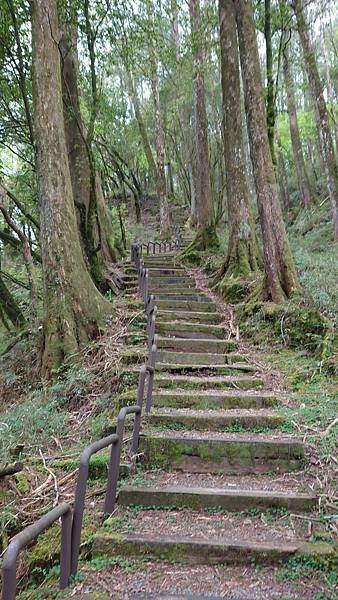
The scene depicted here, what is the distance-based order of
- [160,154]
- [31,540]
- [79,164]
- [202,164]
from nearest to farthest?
[31,540] < [79,164] < [202,164] < [160,154]

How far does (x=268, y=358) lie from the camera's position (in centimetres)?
674

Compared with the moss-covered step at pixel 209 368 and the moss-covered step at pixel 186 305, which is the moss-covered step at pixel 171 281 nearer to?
the moss-covered step at pixel 186 305

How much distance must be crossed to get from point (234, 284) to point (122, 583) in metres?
7.15

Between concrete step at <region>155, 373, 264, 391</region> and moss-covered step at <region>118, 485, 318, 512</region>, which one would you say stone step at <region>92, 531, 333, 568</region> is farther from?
concrete step at <region>155, 373, 264, 391</region>

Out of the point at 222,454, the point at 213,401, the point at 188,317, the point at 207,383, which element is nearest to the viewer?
the point at 222,454

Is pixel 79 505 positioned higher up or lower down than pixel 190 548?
higher up

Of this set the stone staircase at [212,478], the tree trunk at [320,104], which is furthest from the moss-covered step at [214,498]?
the tree trunk at [320,104]

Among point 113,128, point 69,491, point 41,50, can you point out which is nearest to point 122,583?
point 69,491

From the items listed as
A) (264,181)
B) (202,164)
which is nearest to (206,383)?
(264,181)

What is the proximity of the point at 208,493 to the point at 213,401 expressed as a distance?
1734mm

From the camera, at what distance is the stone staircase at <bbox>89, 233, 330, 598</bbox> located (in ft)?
10.4

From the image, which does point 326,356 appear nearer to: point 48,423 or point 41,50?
point 48,423

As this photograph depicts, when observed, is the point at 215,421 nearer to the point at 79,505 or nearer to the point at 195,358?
the point at 195,358

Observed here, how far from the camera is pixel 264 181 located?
8.14 metres
